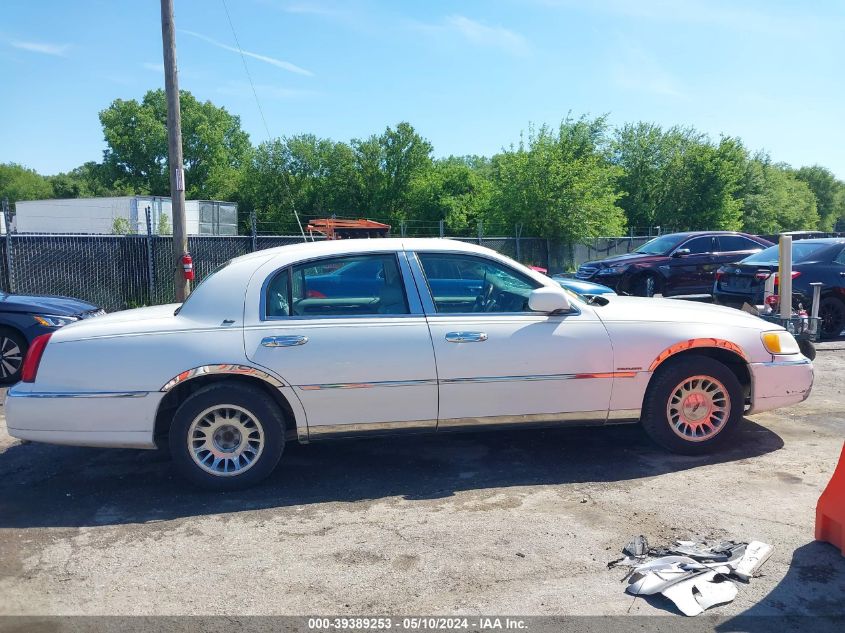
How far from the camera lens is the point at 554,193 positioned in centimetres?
2255

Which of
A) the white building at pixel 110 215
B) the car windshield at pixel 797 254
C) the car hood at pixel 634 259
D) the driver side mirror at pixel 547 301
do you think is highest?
the white building at pixel 110 215

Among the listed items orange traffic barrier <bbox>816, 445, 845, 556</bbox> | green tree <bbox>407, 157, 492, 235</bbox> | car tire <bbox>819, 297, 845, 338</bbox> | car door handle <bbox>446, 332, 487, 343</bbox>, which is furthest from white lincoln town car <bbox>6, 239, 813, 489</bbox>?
green tree <bbox>407, 157, 492, 235</bbox>

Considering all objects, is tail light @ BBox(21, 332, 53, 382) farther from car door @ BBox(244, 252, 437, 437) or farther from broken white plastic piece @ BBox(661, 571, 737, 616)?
broken white plastic piece @ BBox(661, 571, 737, 616)

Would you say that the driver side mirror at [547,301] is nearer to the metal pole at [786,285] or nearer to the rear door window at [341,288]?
the rear door window at [341,288]

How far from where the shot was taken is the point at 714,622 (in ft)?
10.3

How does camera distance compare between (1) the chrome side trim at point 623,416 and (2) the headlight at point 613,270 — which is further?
(2) the headlight at point 613,270

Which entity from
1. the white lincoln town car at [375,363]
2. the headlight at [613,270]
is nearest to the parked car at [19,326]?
the white lincoln town car at [375,363]

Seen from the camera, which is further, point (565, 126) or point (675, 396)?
point (565, 126)

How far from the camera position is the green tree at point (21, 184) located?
8786cm

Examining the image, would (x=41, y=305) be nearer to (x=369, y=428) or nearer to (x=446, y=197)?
(x=369, y=428)

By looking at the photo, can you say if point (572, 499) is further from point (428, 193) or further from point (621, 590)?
point (428, 193)

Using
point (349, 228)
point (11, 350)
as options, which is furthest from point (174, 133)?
point (349, 228)

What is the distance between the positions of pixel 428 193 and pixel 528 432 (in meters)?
39.3

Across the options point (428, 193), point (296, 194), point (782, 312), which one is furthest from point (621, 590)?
point (296, 194)
